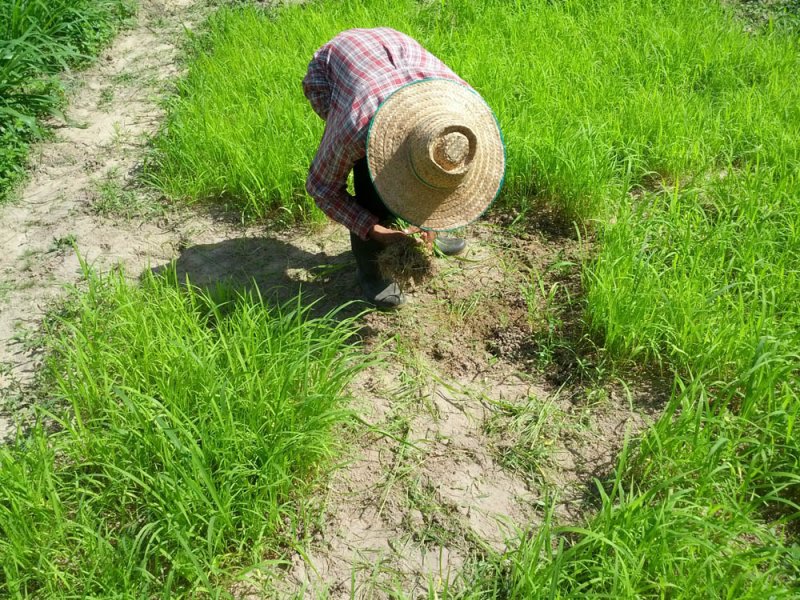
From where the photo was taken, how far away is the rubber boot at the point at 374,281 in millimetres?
2965

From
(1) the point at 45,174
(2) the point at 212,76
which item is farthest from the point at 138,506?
(2) the point at 212,76

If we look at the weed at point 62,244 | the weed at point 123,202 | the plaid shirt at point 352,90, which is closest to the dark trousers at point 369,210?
the plaid shirt at point 352,90

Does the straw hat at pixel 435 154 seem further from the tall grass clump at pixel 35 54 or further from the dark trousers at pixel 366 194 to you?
the tall grass clump at pixel 35 54

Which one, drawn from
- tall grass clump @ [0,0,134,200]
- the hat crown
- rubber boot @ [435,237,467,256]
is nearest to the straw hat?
the hat crown

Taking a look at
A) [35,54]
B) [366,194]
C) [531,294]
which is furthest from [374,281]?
[35,54]

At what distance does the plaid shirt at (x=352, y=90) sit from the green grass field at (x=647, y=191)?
0.85 meters

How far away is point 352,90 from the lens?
262cm

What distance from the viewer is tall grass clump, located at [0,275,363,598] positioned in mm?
2016

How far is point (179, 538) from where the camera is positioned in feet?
6.27

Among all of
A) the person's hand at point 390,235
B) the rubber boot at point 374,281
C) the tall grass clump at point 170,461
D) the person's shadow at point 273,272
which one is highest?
the person's hand at point 390,235

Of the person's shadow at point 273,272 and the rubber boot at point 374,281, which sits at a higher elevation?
the rubber boot at point 374,281

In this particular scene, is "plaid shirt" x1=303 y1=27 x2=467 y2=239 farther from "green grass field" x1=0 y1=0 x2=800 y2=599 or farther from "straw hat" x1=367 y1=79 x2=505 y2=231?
"green grass field" x1=0 y1=0 x2=800 y2=599

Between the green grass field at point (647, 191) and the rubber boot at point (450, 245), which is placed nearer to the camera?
the green grass field at point (647, 191)

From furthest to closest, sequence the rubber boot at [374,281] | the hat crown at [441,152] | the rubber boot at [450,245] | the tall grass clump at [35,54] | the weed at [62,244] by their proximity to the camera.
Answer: the tall grass clump at [35,54] < the weed at [62,244] < the rubber boot at [450,245] < the rubber boot at [374,281] < the hat crown at [441,152]
